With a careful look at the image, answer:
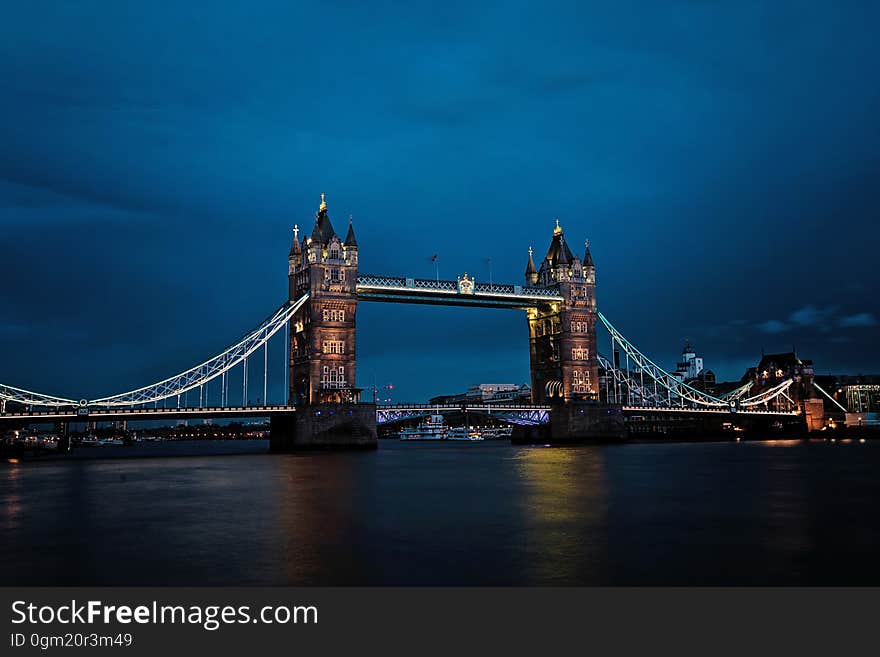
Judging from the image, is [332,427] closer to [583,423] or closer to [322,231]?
[322,231]

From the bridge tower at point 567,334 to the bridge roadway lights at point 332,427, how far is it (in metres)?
26.4

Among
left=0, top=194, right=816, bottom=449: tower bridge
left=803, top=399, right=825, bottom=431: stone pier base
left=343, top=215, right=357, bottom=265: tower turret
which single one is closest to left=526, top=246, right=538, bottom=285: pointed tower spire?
left=0, top=194, right=816, bottom=449: tower bridge

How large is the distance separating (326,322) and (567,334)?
102 ft

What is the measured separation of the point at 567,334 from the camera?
9044cm

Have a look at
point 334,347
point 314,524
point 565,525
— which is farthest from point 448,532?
point 334,347

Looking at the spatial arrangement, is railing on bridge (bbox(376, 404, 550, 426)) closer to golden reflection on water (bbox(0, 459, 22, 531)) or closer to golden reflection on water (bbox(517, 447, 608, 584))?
golden reflection on water (bbox(517, 447, 608, 584))

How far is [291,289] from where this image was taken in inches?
3167

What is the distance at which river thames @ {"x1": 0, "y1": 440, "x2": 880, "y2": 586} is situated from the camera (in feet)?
45.8

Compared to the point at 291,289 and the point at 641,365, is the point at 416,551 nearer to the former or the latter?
the point at 291,289

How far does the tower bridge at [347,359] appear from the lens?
7162 cm

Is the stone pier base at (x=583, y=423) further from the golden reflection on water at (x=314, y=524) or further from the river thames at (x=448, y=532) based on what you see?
the golden reflection on water at (x=314, y=524)

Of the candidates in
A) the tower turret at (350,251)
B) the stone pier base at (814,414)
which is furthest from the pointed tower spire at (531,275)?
the stone pier base at (814,414)
